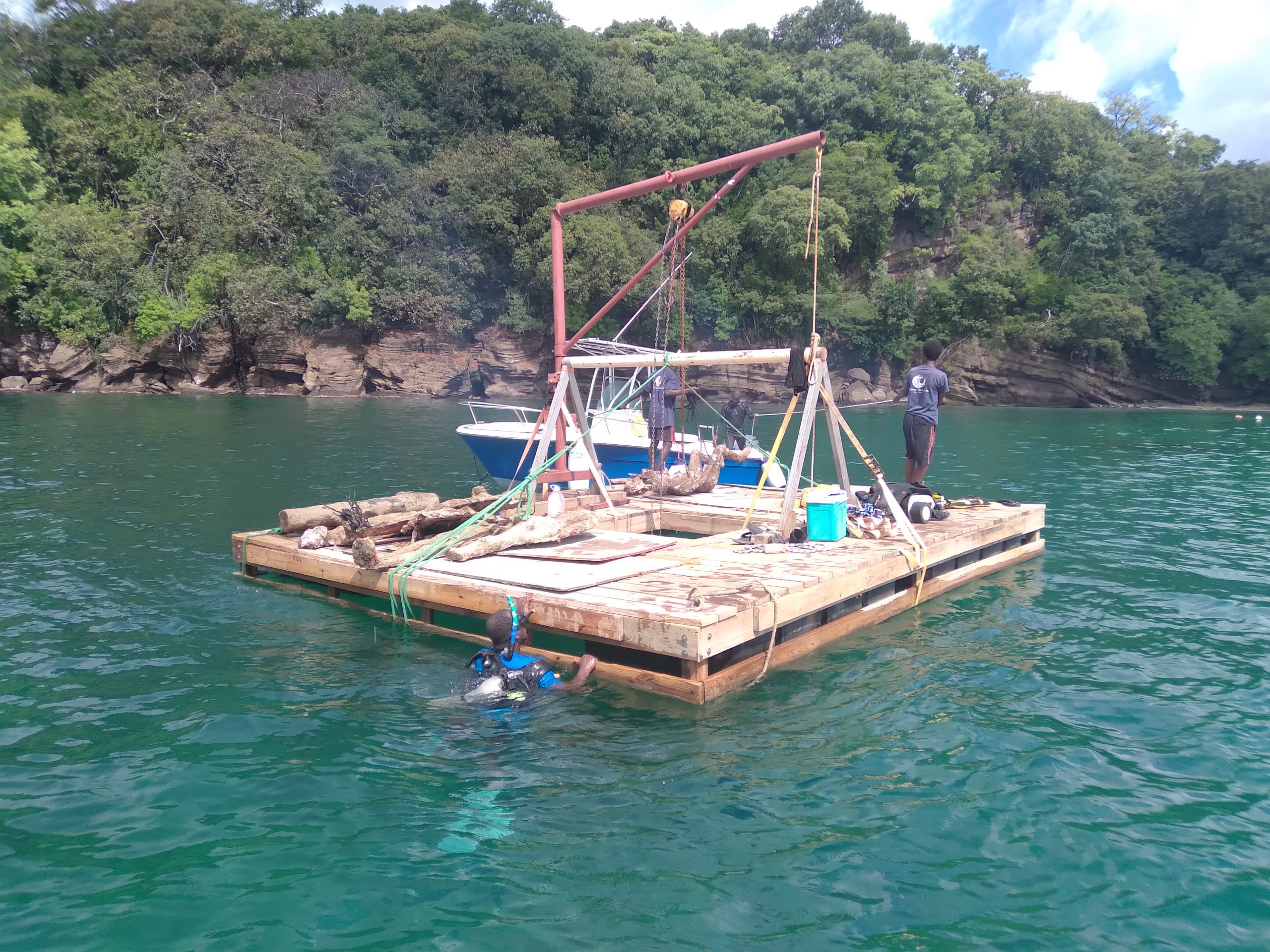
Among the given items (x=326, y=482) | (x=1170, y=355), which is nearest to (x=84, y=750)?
(x=326, y=482)

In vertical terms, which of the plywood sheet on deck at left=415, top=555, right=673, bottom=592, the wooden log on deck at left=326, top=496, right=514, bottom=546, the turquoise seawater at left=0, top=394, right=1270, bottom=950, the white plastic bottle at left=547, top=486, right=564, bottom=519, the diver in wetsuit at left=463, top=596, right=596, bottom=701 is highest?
the white plastic bottle at left=547, top=486, right=564, bottom=519

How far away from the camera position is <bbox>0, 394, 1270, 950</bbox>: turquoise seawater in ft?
15.1

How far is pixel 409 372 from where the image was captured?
4931 cm

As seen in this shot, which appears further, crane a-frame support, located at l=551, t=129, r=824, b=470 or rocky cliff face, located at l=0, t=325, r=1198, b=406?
rocky cliff face, located at l=0, t=325, r=1198, b=406

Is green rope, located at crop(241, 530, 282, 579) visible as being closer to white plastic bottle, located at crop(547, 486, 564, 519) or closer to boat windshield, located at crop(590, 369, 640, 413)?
white plastic bottle, located at crop(547, 486, 564, 519)

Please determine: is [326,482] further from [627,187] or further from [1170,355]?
[1170,355]

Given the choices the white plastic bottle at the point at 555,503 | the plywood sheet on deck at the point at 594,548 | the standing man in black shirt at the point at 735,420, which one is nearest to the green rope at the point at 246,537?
the white plastic bottle at the point at 555,503

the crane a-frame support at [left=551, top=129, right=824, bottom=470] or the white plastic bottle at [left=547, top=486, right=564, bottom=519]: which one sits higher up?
the crane a-frame support at [left=551, top=129, right=824, bottom=470]

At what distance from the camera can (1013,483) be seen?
20906 mm

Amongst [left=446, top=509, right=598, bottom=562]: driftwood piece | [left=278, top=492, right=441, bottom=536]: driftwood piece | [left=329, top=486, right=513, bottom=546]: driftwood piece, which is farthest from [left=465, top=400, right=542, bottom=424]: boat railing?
[left=446, top=509, right=598, bottom=562]: driftwood piece

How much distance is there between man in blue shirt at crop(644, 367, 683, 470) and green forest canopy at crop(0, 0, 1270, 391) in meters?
32.2

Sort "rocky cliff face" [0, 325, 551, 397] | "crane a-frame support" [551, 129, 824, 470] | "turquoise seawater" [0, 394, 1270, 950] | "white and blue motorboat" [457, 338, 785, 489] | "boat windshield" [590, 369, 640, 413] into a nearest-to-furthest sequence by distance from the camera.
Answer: "turquoise seawater" [0, 394, 1270, 950] < "crane a-frame support" [551, 129, 824, 470] < "white and blue motorboat" [457, 338, 785, 489] < "boat windshield" [590, 369, 640, 413] < "rocky cliff face" [0, 325, 551, 397]

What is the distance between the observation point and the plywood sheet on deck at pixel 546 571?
28.5 feet

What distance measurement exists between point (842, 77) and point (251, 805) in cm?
6298
